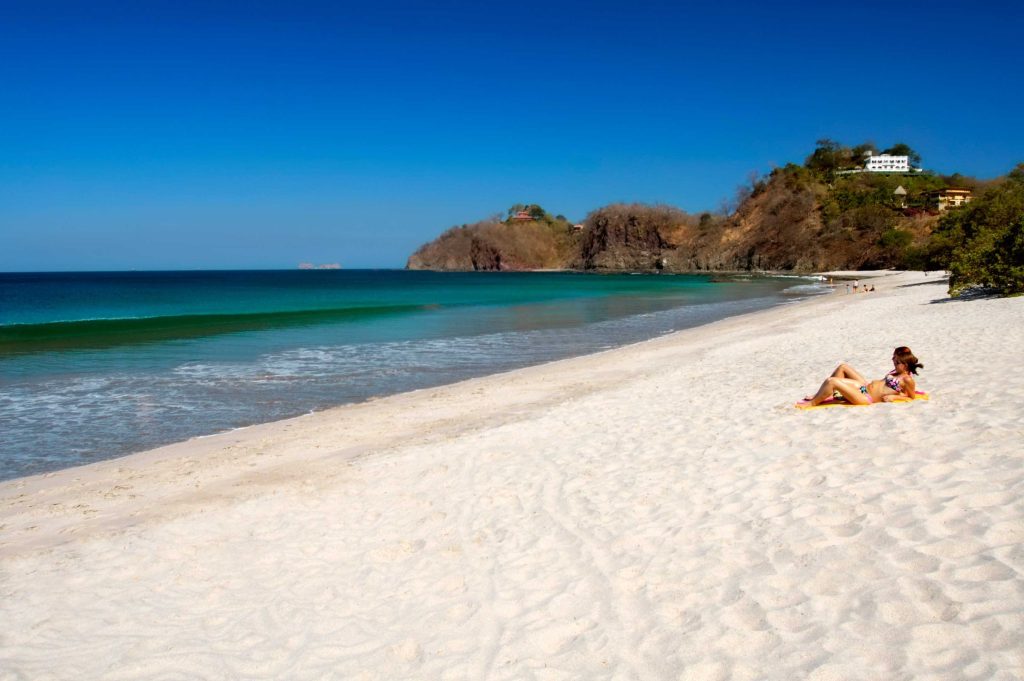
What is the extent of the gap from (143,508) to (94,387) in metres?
9.16

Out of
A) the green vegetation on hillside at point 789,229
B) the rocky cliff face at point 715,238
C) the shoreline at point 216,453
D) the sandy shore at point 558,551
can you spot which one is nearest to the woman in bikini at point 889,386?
the sandy shore at point 558,551

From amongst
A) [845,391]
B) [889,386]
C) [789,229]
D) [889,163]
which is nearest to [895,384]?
[889,386]

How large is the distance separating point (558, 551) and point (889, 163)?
532 ft

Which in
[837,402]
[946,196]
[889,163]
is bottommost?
[837,402]

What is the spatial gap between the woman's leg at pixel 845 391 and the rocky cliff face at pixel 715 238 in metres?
77.2

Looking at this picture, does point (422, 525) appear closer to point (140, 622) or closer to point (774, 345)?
point (140, 622)

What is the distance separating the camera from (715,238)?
105 m

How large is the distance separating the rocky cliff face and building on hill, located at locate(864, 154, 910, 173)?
147 feet

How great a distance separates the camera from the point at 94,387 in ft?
45.9

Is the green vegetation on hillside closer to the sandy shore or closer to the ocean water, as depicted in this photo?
the ocean water

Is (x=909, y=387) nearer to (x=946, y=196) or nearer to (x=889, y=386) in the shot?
(x=889, y=386)

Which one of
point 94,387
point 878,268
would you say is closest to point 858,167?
point 878,268

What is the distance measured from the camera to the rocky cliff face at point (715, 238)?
3236 inches

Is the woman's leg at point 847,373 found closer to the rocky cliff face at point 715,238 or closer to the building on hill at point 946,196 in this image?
the rocky cliff face at point 715,238
